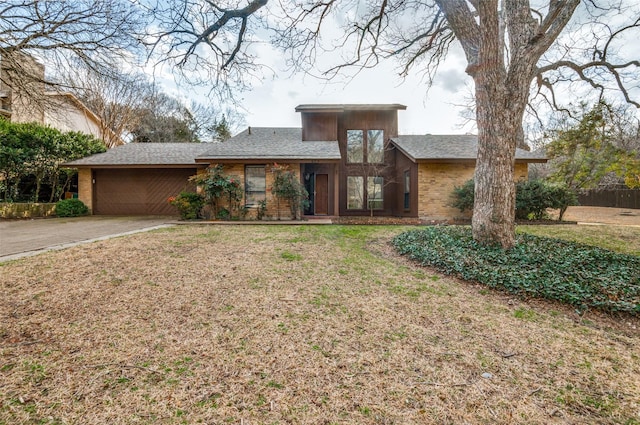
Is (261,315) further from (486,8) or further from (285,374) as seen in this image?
(486,8)

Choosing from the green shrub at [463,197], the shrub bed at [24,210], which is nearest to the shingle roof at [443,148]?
the green shrub at [463,197]

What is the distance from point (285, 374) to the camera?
1.98 metres

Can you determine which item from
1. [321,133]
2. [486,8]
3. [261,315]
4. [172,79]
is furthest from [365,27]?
[261,315]

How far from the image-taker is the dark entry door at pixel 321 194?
13.4m

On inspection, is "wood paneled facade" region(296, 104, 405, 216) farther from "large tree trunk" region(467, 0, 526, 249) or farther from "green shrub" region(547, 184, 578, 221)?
"large tree trunk" region(467, 0, 526, 249)

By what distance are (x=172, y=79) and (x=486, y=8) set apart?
619 cm

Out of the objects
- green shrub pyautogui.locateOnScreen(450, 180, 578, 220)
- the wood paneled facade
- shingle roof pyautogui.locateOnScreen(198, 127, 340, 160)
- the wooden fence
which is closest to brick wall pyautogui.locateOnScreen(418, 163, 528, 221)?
green shrub pyautogui.locateOnScreen(450, 180, 578, 220)

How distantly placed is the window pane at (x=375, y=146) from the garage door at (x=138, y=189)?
8595 mm

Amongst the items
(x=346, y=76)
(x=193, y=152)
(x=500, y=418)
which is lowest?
(x=500, y=418)

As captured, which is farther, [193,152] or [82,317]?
[193,152]

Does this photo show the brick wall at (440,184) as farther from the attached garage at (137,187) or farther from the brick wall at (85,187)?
the brick wall at (85,187)

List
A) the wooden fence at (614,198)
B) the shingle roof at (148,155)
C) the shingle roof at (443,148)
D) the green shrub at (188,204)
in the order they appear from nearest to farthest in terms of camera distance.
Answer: the green shrub at (188,204) → the shingle roof at (443,148) → the shingle roof at (148,155) → the wooden fence at (614,198)

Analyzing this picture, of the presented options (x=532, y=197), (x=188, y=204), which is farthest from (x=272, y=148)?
(x=532, y=197)

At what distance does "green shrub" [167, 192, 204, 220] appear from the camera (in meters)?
10.5
